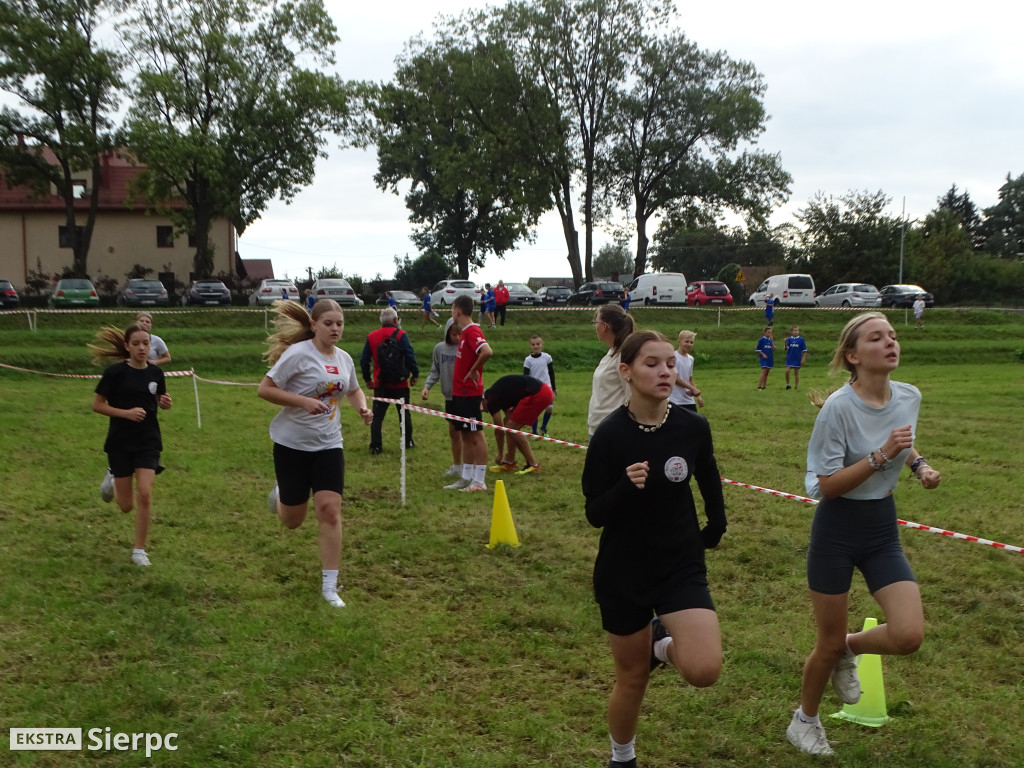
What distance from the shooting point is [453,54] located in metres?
52.2

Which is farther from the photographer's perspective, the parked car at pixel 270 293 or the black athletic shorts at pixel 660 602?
the parked car at pixel 270 293

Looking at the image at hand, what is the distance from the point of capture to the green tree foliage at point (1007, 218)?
283ft

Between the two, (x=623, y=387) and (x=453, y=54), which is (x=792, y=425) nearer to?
(x=623, y=387)

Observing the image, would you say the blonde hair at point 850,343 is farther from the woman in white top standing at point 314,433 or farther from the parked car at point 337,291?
the parked car at point 337,291

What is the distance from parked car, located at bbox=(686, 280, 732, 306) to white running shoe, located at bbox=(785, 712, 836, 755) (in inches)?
1666

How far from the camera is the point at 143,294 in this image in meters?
38.1

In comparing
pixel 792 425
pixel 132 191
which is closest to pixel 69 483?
pixel 792 425

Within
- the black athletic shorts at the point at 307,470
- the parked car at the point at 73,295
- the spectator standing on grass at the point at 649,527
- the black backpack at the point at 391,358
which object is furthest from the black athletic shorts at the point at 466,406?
the parked car at the point at 73,295

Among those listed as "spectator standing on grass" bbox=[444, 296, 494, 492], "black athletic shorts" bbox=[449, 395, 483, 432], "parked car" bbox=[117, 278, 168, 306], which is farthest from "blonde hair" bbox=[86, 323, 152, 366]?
"parked car" bbox=[117, 278, 168, 306]

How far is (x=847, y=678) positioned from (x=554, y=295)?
43.6 m

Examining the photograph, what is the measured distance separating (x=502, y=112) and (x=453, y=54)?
468 centimetres

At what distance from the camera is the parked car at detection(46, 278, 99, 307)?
117 ft

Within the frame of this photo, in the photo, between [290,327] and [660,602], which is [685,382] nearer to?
[290,327]

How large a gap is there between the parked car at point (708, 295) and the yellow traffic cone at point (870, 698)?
41899 mm
